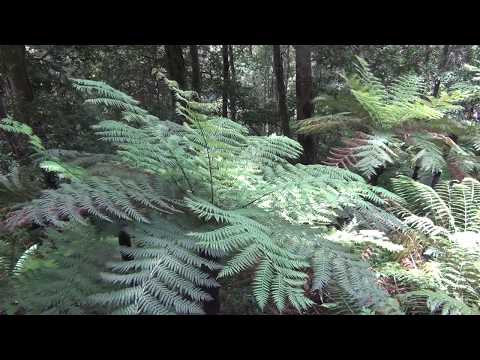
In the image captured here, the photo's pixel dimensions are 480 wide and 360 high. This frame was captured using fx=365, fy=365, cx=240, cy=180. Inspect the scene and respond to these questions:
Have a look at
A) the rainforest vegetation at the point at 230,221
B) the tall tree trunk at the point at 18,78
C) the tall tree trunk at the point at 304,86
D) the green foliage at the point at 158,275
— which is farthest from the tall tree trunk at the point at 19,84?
the green foliage at the point at 158,275

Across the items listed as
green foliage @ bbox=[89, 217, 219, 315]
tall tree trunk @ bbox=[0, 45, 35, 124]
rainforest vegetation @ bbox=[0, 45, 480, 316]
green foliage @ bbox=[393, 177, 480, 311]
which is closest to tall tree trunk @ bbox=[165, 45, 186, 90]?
tall tree trunk @ bbox=[0, 45, 35, 124]

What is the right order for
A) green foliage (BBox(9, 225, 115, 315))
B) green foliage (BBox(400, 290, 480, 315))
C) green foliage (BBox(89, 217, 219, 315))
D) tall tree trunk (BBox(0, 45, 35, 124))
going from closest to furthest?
green foliage (BBox(89, 217, 219, 315))
green foliage (BBox(9, 225, 115, 315))
green foliage (BBox(400, 290, 480, 315))
tall tree trunk (BBox(0, 45, 35, 124))

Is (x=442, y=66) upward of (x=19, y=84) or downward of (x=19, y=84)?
downward

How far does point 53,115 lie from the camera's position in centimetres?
560

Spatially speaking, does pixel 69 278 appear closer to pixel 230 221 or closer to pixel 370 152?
pixel 230 221

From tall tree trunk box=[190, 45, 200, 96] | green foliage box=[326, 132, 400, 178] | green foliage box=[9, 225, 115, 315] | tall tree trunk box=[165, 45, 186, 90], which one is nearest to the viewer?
green foliage box=[9, 225, 115, 315]

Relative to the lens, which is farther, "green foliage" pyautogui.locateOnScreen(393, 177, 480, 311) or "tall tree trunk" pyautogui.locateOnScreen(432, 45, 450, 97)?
"tall tree trunk" pyautogui.locateOnScreen(432, 45, 450, 97)

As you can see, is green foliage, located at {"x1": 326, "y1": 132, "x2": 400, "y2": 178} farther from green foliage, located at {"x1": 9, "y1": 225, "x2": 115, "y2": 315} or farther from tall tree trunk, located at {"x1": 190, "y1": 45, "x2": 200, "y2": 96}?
tall tree trunk, located at {"x1": 190, "y1": 45, "x2": 200, "y2": 96}

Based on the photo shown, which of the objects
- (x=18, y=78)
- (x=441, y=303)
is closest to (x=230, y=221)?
(x=441, y=303)

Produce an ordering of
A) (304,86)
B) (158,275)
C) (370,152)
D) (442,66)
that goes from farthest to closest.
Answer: (442,66), (304,86), (370,152), (158,275)

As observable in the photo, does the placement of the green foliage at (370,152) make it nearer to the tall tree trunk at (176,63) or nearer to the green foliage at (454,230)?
the green foliage at (454,230)
